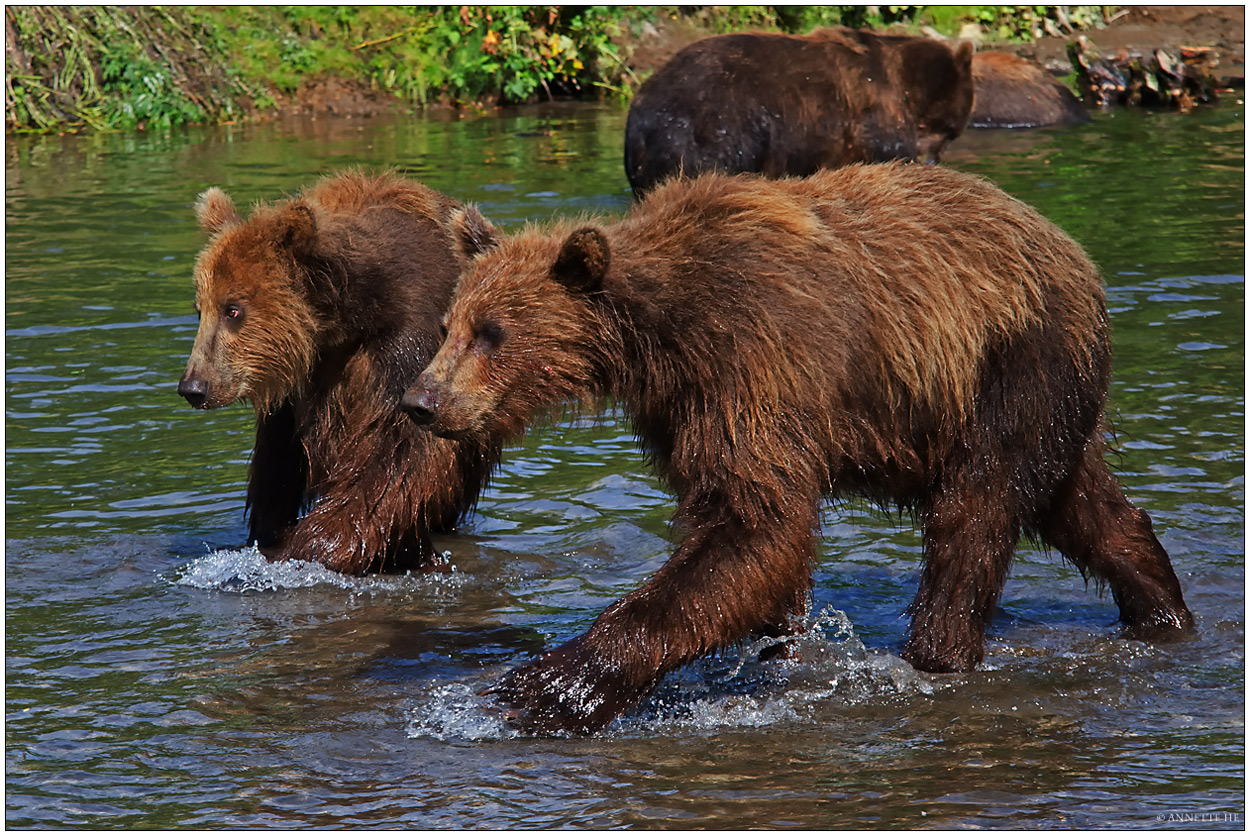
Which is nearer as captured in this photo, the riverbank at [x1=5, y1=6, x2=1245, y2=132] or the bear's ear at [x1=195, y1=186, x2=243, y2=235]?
the bear's ear at [x1=195, y1=186, x2=243, y2=235]

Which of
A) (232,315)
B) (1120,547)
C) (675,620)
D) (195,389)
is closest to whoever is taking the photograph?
(675,620)

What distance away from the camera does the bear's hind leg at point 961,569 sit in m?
6.02

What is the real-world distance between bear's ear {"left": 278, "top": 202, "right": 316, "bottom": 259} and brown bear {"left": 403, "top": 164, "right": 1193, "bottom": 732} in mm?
1482

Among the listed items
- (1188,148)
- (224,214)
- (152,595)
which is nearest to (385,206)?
(224,214)

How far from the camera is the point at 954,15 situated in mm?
24875

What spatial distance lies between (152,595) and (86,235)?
28.2 ft

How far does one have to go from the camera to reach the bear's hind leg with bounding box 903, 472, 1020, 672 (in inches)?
237

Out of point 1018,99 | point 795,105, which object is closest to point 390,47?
point 1018,99

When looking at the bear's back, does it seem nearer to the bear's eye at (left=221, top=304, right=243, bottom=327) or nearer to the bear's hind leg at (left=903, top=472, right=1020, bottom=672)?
the bear's hind leg at (left=903, top=472, right=1020, bottom=672)

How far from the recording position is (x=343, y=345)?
24.2 ft

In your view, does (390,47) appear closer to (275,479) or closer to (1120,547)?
(275,479)

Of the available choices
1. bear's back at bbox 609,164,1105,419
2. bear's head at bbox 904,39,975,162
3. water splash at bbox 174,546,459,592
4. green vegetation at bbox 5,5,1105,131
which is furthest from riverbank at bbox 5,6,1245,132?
bear's back at bbox 609,164,1105,419

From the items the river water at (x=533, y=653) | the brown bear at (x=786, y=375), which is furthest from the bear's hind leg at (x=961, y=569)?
the river water at (x=533, y=653)

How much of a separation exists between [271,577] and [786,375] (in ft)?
9.94
